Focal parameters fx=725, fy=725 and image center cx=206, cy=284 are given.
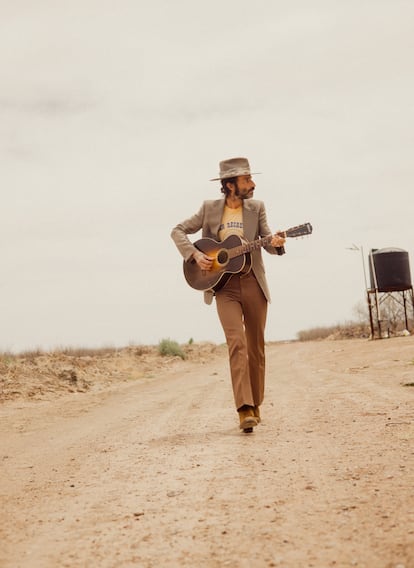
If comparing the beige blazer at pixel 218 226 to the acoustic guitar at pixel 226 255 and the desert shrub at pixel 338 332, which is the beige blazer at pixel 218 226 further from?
the desert shrub at pixel 338 332

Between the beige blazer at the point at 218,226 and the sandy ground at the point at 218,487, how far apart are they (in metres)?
1.48

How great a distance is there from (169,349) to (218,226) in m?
19.8

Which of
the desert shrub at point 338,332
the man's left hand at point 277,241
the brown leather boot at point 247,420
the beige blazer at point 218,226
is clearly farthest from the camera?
the desert shrub at point 338,332

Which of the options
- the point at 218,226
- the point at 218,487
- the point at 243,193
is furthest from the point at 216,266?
the point at 218,487

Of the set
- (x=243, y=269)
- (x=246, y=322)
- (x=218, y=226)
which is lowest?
(x=246, y=322)

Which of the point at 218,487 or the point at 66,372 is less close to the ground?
the point at 66,372

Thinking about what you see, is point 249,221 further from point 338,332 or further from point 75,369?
point 338,332

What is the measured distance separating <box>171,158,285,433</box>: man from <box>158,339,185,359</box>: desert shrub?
1911 cm

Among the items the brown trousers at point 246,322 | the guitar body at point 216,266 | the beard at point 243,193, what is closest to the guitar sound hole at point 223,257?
the guitar body at point 216,266

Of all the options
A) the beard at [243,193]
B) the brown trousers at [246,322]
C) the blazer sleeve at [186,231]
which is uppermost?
Result: the beard at [243,193]

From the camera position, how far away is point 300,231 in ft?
22.6

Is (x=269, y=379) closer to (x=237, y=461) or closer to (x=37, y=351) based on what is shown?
(x=237, y=461)

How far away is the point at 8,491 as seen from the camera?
4.75 m

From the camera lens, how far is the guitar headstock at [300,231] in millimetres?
6832
